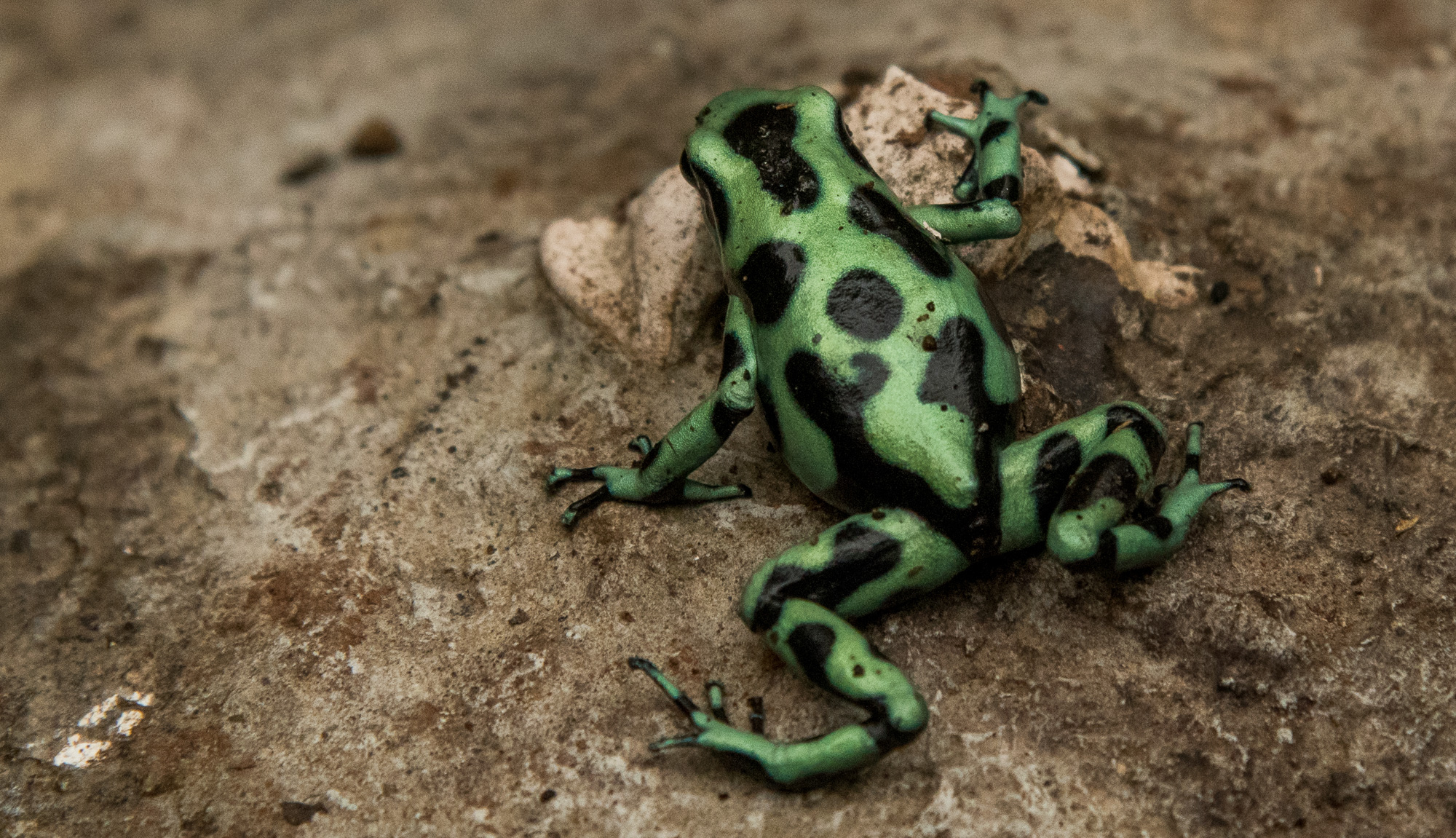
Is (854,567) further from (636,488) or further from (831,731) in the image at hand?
(636,488)

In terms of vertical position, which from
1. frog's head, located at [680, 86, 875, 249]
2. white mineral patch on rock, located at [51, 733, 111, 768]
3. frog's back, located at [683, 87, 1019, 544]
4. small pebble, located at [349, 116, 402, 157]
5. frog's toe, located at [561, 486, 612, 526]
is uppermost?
frog's head, located at [680, 86, 875, 249]

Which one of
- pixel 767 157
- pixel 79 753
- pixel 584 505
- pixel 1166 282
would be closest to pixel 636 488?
pixel 584 505

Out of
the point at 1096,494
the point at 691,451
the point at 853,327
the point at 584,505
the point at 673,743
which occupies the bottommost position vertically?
the point at 673,743

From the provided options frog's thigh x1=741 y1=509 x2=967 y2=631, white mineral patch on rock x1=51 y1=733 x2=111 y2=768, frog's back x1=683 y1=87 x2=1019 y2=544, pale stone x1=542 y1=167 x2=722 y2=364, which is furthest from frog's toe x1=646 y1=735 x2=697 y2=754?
white mineral patch on rock x1=51 y1=733 x2=111 y2=768

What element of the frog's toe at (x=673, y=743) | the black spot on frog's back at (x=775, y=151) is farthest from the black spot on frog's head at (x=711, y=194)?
the frog's toe at (x=673, y=743)

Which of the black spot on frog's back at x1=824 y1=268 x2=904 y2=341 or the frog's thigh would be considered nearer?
the frog's thigh

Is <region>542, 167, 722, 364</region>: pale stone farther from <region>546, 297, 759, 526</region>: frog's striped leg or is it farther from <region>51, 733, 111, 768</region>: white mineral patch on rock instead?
<region>51, 733, 111, 768</region>: white mineral patch on rock

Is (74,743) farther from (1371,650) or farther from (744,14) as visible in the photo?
(744,14)
